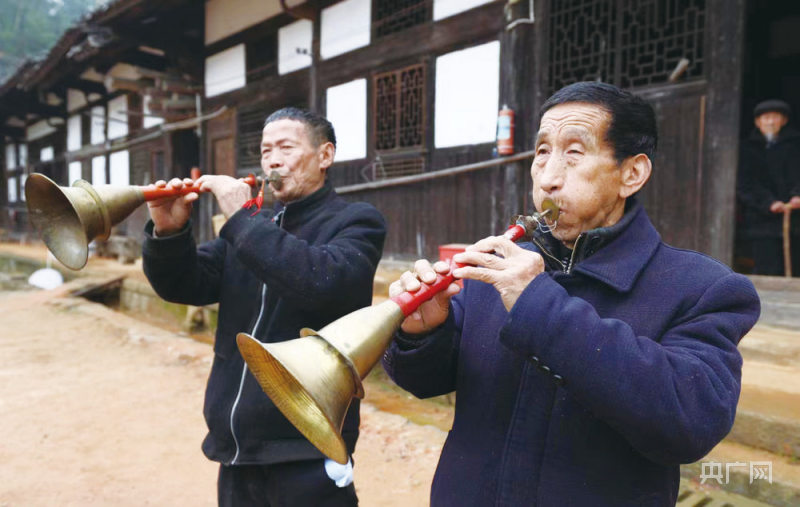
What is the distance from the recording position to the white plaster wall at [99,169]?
16.9 metres

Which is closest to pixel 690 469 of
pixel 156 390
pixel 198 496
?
pixel 198 496

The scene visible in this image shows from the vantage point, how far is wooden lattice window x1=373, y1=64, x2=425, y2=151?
7297mm

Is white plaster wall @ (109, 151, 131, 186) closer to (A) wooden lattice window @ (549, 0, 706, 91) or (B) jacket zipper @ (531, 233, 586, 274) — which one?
(A) wooden lattice window @ (549, 0, 706, 91)

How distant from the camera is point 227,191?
2246 millimetres

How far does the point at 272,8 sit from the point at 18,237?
20.4 metres

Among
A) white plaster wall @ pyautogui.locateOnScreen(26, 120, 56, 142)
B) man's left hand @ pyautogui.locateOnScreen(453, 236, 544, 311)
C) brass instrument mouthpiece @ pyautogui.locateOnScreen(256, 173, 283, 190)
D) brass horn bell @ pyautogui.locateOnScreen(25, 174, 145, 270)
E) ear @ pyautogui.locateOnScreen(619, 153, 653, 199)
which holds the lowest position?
man's left hand @ pyautogui.locateOnScreen(453, 236, 544, 311)

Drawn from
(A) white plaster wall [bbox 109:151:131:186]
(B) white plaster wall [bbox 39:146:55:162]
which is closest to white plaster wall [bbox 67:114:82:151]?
(B) white plaster wall [bbox 39:146:55:162]

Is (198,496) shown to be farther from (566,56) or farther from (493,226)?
(566,56)

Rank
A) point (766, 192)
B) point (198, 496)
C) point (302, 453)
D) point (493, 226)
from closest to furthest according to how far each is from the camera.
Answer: point (302, 453)
point (198, 496)
point (766, 192)
point (493, 226)

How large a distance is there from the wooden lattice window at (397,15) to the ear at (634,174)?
630 cm

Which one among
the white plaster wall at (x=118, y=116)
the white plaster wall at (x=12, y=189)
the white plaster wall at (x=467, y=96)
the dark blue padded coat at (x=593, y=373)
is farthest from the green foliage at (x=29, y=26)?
the dark blue padded coat at (x=593, y=373)

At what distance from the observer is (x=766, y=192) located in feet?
18.4

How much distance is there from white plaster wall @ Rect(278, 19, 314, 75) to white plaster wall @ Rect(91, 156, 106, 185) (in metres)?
10.1

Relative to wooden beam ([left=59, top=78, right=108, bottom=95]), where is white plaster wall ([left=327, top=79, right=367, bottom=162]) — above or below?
below
